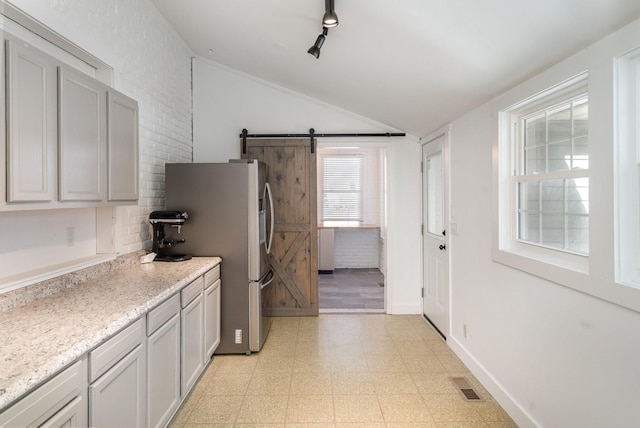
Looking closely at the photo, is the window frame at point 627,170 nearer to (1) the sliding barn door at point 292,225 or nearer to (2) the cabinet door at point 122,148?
(2) the cabinet door at point 122,148

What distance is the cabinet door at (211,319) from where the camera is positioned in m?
2.54

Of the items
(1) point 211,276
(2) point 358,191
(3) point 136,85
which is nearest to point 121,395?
(1) point 211,276

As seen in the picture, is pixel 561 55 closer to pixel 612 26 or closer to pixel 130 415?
pixel 612 26

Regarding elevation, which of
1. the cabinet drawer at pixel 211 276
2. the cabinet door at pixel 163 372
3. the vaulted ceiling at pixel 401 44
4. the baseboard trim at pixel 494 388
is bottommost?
the baseboard trim at pixel 494 388

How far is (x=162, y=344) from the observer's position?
1.84 m

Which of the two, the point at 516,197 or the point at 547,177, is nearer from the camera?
the point at 547,177

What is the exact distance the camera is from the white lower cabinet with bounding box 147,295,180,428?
1711 millimetres

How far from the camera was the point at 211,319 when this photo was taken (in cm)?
267

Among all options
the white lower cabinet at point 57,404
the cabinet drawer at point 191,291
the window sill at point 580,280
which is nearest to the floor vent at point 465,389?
the window sill at point 580,280

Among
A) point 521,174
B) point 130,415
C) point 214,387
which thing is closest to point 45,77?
point 130,415

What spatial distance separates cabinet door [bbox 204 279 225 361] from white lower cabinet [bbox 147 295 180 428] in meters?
0.48

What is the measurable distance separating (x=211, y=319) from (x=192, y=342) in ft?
1.26

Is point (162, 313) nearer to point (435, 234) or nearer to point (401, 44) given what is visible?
point (401, 44)

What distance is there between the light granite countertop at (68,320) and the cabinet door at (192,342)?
26 cm
